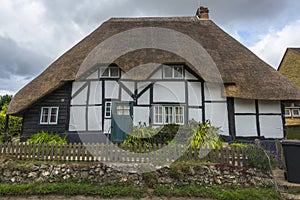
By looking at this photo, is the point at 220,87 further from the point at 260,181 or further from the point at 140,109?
the point at 260,181

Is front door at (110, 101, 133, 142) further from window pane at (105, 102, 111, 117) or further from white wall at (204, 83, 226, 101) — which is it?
white wall at (204, 83, 226, 101)

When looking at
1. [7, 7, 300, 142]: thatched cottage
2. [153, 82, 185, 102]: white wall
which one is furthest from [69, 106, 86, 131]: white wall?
[153, 82, 185, 102]: white wall

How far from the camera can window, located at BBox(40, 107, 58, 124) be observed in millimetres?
10430

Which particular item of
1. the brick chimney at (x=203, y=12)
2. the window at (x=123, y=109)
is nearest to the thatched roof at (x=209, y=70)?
the window at (x=123, y=109)

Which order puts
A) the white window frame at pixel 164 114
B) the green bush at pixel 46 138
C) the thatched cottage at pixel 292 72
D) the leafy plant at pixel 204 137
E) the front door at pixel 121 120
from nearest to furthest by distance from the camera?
the leafy plant at pixel 204 137
the green bush at pixel 46 138
the front door at pixel 121 120
the white window frame at pixel 164 114
the thatched cottage at pixel 292 72

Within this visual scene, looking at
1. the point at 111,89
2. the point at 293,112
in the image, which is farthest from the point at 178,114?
the point at 293,112

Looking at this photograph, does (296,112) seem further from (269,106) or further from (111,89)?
(111,89)

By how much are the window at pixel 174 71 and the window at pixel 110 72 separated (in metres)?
2.63

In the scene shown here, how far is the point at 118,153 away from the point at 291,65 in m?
18.8

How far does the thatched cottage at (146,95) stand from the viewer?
32.8 feet

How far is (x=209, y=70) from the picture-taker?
10.1m

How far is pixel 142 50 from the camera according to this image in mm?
10805

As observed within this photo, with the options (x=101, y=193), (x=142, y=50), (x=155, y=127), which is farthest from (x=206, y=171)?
(x=142, y=50)

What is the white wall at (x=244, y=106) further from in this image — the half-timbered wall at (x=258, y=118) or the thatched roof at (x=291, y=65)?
the thatched roof at (x=291, y=65)
